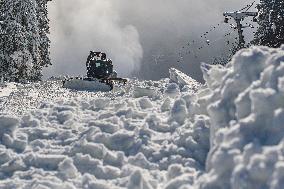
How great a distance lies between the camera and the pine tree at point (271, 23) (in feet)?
99.1

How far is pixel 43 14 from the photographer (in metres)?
33.6

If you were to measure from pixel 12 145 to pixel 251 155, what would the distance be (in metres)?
5.25

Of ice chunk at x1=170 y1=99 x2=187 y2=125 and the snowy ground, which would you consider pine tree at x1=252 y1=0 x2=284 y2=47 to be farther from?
ice chunk at x1=170 y1=99 x2=187 y2=125

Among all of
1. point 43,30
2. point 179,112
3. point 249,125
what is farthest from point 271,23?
point 249,125

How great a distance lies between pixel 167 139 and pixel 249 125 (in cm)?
264

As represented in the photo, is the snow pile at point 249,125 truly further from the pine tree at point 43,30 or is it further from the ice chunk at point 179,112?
the pine tree at point 43,30

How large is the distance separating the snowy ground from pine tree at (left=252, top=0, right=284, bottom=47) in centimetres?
1979

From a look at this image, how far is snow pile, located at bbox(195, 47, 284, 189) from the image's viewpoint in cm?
608

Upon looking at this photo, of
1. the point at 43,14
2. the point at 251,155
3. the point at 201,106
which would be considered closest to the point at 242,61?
the point at 201,106

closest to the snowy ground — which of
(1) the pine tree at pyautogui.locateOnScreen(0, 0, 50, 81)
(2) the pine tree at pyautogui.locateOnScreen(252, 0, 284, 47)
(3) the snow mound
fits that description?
(3) the snow mound

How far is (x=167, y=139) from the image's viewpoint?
927 centimetres

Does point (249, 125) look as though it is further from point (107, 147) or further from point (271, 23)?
point (271, 23)

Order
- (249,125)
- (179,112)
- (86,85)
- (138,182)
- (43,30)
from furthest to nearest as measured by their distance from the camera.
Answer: (43,30) → (86,85) → (179,112) → (138,182) → (249,125)

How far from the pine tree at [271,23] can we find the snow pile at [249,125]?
22.6m
